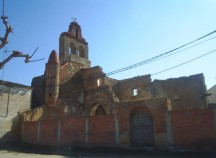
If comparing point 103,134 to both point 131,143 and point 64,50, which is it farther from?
point 64,50

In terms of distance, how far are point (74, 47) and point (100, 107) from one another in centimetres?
1070

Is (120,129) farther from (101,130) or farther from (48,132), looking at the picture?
(48,132)

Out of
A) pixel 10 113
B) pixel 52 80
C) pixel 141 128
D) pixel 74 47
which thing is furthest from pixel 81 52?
pixel 141 128

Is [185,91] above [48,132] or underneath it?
above

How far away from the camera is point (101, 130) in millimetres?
17422

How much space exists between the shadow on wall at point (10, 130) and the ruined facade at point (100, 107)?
3.89 ft

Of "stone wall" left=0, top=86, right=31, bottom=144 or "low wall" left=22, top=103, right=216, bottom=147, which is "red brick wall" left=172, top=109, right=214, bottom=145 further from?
"stone wall" left=0, top=86, right=31, bottom=144

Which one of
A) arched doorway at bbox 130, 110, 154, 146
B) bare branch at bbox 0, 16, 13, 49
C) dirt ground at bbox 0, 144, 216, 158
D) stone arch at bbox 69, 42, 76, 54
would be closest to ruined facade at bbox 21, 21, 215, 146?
arched doorway at bbox 130, 110, 154, 146

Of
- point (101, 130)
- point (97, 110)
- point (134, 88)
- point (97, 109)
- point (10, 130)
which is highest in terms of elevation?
point (134, 88)

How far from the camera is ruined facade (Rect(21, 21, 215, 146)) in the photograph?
50.0 ft

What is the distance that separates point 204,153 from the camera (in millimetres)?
13227

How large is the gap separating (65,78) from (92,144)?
1284 centimetres

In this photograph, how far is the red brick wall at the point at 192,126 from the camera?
537 inches

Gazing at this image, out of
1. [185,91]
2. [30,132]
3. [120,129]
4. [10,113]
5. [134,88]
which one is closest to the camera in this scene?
[120,129]
